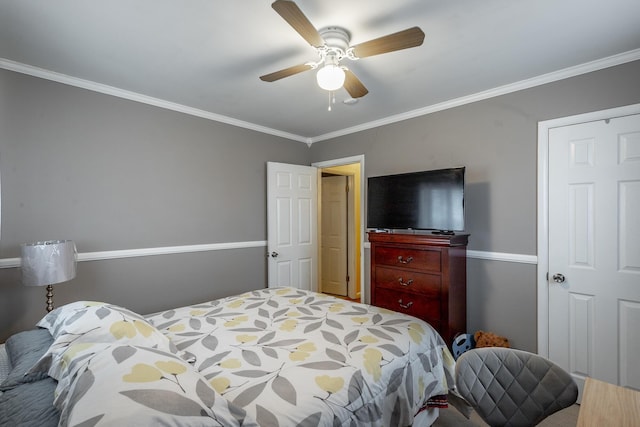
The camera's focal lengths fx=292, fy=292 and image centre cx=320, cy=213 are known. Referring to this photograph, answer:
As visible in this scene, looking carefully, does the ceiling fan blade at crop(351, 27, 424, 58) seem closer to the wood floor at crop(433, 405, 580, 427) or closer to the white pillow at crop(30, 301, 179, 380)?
the white pillow at crop(30, 301, 179, 380)

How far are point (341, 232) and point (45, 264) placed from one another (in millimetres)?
3878

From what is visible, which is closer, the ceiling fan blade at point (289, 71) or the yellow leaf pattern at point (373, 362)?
the yellow leaf pattern at point (373, 362)

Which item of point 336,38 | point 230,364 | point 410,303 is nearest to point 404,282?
point 410,303

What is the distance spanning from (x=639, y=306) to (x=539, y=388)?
162cm

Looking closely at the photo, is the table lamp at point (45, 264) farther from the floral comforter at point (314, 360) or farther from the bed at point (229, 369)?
the floral comforter at point (314, 360)

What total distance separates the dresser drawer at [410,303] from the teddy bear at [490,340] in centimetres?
46

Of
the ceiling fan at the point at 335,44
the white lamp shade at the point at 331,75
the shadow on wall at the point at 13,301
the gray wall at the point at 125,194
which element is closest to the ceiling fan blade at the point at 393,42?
the ceiling fan at the point at 335,44

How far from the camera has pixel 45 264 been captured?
6.17 ft

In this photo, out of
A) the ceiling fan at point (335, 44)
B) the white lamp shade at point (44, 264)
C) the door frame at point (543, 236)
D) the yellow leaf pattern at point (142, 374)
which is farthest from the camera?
the door frame at point (543, 236)

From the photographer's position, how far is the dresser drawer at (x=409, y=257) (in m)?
2.50

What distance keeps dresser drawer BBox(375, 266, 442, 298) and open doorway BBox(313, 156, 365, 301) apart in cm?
207

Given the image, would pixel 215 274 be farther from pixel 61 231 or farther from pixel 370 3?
pixel 370 3

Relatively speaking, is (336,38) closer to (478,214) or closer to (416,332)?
(416,332)

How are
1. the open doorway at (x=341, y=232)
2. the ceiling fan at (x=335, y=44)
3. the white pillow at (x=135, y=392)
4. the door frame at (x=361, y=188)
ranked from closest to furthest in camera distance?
1. the white pillow at (x=135, y=392)
2. the ceiling fan at (x=335, y=44)
3. the door frame at (x=361, y=188)
4. the open doorway at (x=341, y=232)
